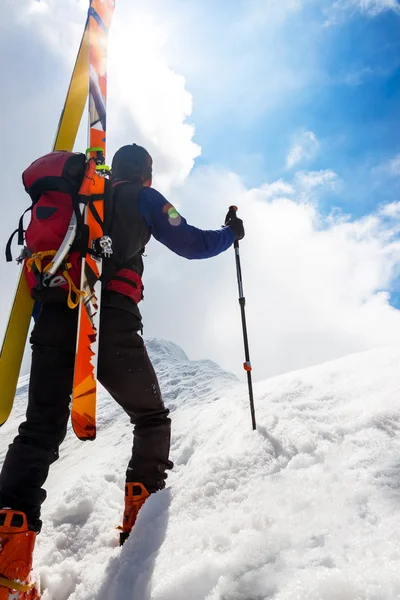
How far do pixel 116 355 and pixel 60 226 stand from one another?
0.98 metres

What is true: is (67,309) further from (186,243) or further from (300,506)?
(300,506)

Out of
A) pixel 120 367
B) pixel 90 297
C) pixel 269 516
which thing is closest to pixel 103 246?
pixel 90 297

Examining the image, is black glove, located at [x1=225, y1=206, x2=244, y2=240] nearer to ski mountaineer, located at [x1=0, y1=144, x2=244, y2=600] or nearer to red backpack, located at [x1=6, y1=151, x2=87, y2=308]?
ski mountaineer, located at [x1=0, y1=144, x2=244, y2=600]

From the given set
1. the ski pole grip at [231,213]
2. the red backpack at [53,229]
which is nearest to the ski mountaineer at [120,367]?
the red backpack at [53,229]

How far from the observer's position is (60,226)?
8.46 ft

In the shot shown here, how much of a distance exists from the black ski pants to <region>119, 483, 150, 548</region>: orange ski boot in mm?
52

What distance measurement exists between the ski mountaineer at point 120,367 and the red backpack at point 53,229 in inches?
4.5

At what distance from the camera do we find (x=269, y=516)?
177 cm

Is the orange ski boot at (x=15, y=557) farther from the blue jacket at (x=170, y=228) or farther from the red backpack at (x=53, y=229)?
the blue jacket at (x=170, y=228)

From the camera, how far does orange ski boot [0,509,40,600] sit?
5.80 ft

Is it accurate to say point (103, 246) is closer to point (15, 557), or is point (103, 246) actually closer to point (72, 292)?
point (72, 292)

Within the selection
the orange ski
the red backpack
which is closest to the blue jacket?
the orange ski

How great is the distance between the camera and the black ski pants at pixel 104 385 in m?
2.29

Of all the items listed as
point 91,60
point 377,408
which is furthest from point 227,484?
point 91,60
